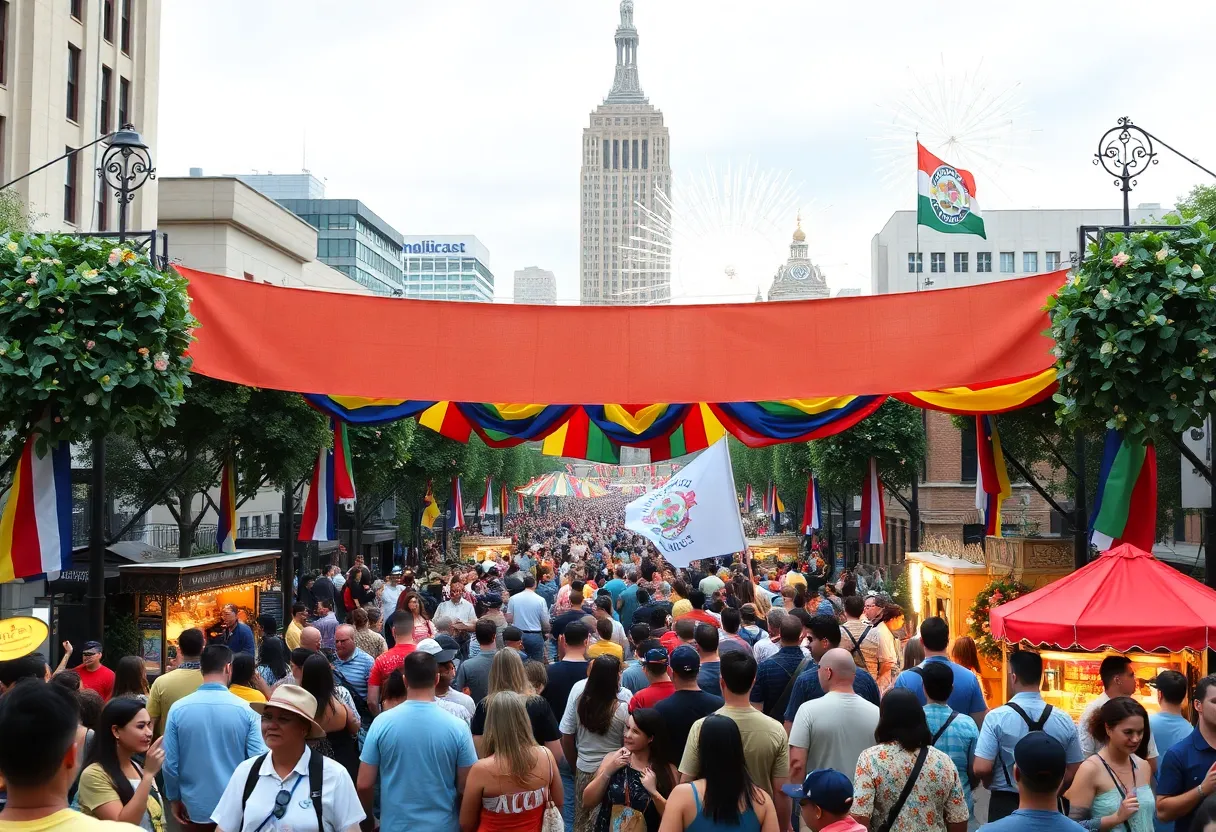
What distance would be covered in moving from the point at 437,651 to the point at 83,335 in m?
4.26

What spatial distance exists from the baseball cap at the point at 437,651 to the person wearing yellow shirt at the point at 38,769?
154 inches

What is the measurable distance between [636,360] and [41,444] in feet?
17.5

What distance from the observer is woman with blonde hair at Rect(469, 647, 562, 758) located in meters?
7.18

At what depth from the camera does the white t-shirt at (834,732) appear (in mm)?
6734

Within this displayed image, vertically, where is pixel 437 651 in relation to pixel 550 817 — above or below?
above

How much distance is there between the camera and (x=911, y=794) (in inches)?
225

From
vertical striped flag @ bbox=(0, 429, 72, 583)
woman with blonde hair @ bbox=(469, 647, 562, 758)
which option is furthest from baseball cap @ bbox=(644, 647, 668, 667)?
vertical striped flag @ bbox=(0, 429, 72, 583)

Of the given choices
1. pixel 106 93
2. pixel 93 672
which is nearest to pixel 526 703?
pixel 93 672

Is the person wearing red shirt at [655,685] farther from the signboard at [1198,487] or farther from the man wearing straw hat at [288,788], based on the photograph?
the signboard at [1198,487]

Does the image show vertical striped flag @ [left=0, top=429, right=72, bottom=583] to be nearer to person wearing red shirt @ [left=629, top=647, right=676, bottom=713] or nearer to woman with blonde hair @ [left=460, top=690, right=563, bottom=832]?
person wearing red shirt @ [left=629, top=647, right=676, bottom=713]

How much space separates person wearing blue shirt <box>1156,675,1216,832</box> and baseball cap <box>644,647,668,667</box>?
2.87 metres

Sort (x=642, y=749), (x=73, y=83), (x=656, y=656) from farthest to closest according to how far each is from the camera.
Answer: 1. (x=73, y=83)
2. (x=656, y=656)
3. (x=642, y=749)

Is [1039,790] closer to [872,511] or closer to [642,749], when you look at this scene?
[642,749]

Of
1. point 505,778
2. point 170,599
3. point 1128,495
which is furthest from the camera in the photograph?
point 170,599
